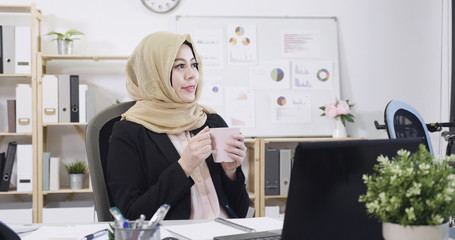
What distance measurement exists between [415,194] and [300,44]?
10.5 feet

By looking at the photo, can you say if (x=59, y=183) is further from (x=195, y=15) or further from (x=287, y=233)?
(x=287, y=233)

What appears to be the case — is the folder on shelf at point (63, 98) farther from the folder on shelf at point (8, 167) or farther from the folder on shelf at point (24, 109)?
the folder on shelf at point (8, 167)

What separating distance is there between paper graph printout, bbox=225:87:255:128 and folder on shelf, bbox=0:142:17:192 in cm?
149

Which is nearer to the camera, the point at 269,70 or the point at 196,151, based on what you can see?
the point at 196,151

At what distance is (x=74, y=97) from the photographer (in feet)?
11.3

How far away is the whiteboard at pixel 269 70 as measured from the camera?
3.73m

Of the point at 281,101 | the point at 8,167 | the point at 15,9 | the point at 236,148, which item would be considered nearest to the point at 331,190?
the point at 236,148

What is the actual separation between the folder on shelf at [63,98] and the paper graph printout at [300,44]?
157 centimetres

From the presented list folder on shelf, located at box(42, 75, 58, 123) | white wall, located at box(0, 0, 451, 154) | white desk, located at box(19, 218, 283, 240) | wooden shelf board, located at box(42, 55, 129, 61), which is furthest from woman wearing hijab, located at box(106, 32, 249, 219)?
white wall, located at box(0, 0, 451, 154)

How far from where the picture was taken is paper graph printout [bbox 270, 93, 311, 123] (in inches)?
148

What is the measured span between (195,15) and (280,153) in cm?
120

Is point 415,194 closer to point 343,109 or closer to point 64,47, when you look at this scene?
point 343,109

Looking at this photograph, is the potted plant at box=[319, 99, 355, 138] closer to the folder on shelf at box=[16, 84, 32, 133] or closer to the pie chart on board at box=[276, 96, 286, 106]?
the pie chart on board at box=[276, 96, 286, 106]

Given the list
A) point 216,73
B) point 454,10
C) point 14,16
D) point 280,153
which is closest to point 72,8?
point 14,16
